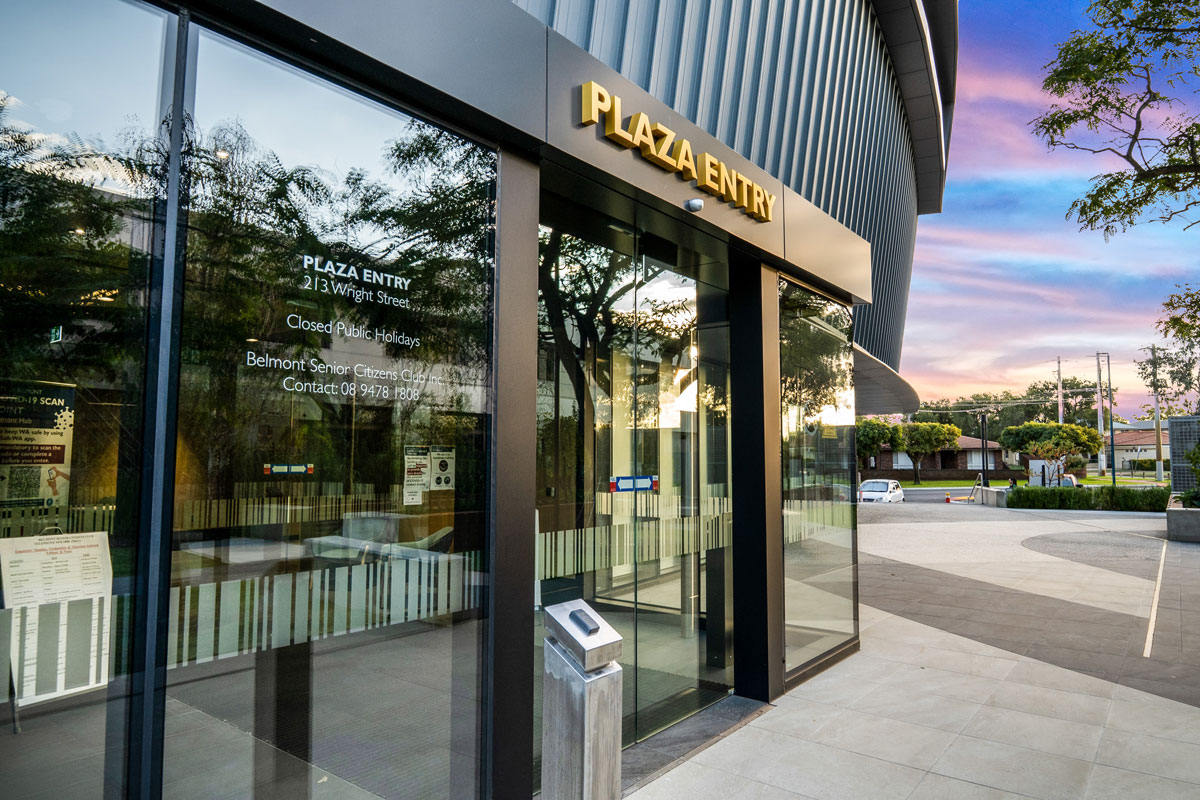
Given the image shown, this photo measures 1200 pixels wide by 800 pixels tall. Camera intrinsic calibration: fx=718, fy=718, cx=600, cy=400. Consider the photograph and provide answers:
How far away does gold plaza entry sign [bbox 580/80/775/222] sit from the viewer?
432 centimetres

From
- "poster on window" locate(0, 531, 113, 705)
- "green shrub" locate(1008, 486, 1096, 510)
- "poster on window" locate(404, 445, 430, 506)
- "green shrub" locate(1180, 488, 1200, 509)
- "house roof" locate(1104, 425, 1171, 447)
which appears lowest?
"green shrub" locate(1008, 486, 1096, 510)

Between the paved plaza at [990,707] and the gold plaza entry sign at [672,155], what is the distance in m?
4.13

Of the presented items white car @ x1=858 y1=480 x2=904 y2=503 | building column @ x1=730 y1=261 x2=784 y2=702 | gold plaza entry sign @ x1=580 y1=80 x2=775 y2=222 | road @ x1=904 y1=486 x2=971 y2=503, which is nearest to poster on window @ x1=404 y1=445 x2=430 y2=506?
gold plaza entry sign @ x1=580 y1=80 x2=775 y2=222

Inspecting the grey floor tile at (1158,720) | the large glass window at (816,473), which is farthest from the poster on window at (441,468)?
the grey floor tile at (1158,720)

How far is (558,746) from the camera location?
262cm

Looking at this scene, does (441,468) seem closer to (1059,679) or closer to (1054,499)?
(1059,679)

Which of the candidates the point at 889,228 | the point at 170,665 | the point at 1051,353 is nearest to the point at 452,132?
the point at 170,665

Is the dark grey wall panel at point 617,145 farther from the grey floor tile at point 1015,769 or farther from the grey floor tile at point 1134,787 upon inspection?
the grey floor tile at point 1134,787

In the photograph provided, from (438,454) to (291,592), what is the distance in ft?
3.04

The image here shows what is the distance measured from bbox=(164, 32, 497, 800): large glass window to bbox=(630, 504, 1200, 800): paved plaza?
1.94 m

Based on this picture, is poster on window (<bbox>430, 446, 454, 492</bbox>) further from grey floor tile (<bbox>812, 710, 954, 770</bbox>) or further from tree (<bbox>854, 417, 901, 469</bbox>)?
tree (<bbox>854, 417, 901, 469</bbox>)

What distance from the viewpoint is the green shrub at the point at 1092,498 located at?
2684 cm

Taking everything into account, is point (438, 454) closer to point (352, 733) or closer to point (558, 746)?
point (352, 733)

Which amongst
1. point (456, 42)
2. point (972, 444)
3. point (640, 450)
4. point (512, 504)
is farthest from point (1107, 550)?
point (972, 444)
